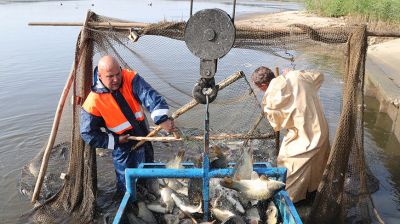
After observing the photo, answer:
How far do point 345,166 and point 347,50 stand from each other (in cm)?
144

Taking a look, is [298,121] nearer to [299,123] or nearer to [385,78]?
[299,123]

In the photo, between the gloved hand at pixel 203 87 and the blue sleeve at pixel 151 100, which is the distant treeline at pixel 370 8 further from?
the gloved hand at pixel 203 87

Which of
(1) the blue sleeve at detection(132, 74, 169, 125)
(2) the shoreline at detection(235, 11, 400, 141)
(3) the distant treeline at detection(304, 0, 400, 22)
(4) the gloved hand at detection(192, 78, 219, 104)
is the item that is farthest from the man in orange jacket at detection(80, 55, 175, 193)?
(3) the distant treeline at detection(304, 0, 400, 22)

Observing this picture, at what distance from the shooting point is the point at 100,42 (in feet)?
17.4

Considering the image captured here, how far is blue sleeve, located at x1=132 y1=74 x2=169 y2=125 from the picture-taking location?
4.72 m

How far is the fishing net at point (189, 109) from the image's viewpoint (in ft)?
15.0

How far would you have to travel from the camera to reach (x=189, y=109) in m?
5.58

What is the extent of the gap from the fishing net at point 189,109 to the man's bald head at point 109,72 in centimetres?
53

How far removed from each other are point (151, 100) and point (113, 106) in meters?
0.51

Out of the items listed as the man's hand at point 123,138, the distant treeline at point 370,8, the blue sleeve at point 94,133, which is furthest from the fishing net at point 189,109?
the distant treeline at point 370,8

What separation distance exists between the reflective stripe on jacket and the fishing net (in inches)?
22.5

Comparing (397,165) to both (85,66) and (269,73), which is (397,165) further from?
(85,66)

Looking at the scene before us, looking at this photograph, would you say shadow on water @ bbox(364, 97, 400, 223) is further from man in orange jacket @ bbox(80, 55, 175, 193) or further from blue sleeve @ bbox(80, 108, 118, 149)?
blue sleeve @ bbox(80, 108, 118, 149)

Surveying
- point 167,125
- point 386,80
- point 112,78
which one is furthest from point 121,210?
point 386,80
